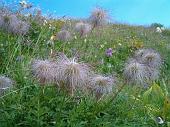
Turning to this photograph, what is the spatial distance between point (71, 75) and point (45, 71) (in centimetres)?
31

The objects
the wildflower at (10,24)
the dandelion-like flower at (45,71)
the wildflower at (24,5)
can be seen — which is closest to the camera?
the dandelion-like flower at (45,71)

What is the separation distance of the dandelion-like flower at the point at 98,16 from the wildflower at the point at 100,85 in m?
1.19

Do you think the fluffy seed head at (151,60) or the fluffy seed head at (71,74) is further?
the fluffy seed head at (151,60)

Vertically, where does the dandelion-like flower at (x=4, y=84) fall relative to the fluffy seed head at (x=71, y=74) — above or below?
below

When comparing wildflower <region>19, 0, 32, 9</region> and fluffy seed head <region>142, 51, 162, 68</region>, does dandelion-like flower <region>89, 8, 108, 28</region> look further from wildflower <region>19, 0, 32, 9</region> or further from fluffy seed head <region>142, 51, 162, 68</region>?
wildflower <region>19, 0, 32, 9</region>

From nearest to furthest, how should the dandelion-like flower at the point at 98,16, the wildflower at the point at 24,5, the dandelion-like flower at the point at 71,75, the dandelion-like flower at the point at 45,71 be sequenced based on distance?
1. the dandelion-like flower at the point at 71,75
2. the dandelion-like flower at the point at 45,71
3. the dandelion-like flower at the point at 98,16
4. the wildflower at the point at 24,5

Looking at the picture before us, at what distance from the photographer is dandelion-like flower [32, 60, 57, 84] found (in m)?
5.21

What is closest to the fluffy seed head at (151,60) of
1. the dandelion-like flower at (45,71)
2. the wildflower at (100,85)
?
the wildflower at (100,85)

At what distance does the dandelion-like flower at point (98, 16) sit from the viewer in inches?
258

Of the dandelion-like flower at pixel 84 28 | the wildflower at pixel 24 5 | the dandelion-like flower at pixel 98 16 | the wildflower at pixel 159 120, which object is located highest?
the wildflower at pixel 24 5

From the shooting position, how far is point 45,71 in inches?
207

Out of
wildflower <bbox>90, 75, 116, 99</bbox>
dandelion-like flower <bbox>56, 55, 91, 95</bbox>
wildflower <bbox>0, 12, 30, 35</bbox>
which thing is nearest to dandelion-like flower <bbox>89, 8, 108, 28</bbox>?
wildflower <bbox>0, 12, 30, 35</bbox>

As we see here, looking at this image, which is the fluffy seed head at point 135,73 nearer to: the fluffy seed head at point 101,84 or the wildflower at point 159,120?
the fluffy seed head at point 101,84

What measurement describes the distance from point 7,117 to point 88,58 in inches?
A: 129
